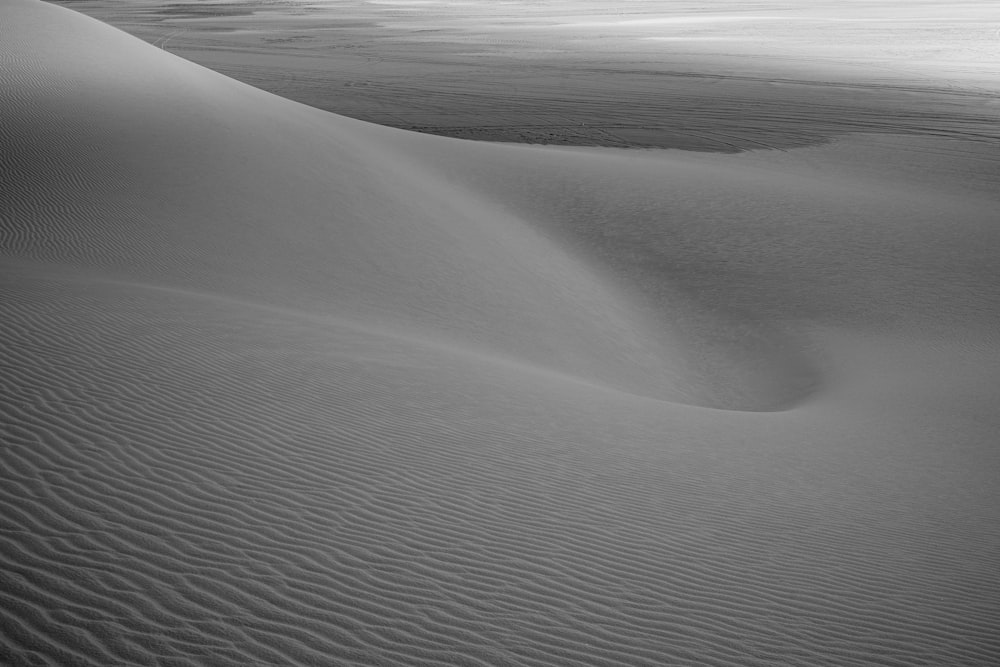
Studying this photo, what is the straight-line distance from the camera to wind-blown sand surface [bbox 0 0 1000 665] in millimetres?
3957

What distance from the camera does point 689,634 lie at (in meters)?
4.08

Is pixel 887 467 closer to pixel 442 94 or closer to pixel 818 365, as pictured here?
pixel 818 365

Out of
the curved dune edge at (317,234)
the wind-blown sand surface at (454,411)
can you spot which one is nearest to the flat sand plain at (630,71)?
the curved dune edge at (317,234)

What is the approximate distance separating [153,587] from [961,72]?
43.4 meters

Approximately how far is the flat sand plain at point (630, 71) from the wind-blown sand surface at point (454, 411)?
1088 cm

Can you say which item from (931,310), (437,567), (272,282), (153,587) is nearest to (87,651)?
(153,587)

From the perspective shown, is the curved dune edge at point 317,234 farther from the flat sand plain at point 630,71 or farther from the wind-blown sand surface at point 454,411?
the flat sand plain at point 630,71

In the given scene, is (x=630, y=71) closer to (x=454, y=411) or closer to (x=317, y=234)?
(x=317, y=234)

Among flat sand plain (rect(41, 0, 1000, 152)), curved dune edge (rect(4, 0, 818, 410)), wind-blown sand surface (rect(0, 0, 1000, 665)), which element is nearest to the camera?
wind-blown sand surface (rect(0, 0, 1000, 665))

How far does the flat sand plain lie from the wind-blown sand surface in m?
10.9

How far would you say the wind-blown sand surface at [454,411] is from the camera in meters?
3.96

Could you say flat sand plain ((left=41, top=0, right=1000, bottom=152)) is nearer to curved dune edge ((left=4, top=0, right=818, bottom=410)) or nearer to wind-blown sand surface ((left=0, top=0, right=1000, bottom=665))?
curved dune edge ((left=4, top=0, right=818, bottom=410))

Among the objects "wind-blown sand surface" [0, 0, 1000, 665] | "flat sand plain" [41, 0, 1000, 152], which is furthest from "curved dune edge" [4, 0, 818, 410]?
"flat sand plain" [41, 0, 1000, 152]

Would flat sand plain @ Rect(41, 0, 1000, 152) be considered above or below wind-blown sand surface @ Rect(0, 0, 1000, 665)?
above
